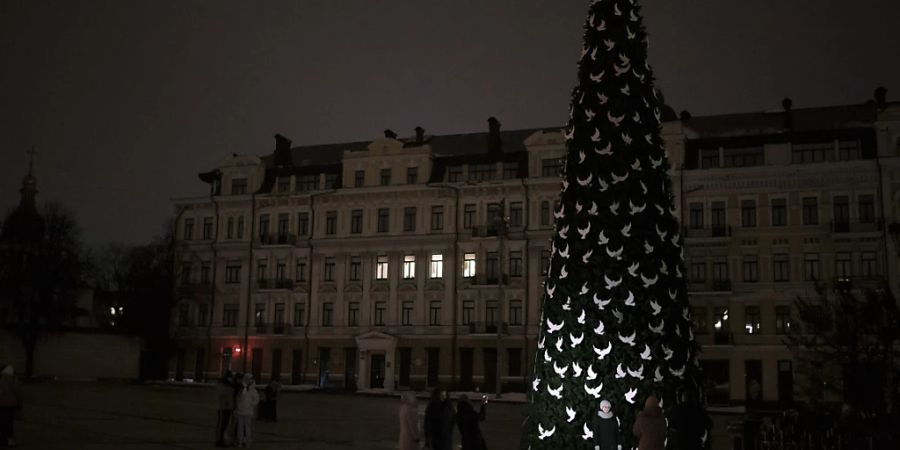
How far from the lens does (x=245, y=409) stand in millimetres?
21312

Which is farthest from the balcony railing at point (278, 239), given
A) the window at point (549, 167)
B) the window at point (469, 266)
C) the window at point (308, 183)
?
the window at point (549, 167)

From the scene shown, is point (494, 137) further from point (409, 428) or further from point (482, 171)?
point (409, 428)

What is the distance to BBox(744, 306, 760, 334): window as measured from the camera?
178 feet

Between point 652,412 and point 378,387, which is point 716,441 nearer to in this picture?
point 652,412

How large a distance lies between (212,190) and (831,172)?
41594mm

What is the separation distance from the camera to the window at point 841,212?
53000mm

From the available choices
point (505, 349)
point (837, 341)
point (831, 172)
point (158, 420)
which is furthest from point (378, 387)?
point (837, 341)

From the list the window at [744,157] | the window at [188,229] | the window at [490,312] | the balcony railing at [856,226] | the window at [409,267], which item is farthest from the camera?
the window at [188,229]

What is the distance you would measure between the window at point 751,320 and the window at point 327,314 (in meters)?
25.8

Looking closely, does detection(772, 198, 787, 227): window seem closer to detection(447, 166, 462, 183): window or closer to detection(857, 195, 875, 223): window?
detection(857, 195, 875, 223): window

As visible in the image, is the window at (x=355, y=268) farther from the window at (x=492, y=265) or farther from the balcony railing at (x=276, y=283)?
the window at (x=492, y=265)

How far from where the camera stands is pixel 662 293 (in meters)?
13.8

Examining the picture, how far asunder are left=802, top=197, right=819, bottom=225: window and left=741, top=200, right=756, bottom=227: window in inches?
106

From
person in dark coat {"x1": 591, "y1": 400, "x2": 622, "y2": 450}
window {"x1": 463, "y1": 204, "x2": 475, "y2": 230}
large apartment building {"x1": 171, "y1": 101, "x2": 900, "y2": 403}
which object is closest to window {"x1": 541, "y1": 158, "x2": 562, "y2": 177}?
large apartment building {"x1": 171, "y1": 101, "x2": 900, "y2": 403}
